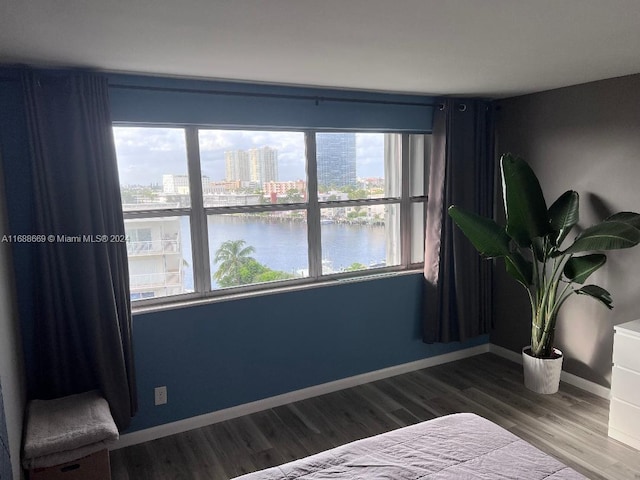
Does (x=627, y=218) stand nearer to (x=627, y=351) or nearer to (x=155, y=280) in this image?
(x=627, y=351)

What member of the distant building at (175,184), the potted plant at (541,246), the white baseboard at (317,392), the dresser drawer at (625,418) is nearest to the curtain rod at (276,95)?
the distant building at (175,184)

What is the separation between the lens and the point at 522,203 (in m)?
3.17

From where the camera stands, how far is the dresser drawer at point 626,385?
2680 mm

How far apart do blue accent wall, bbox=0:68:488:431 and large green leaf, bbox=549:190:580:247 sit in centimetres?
110

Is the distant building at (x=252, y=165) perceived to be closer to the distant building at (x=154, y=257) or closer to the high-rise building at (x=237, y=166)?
the high-rise building at (x=237, y=166)

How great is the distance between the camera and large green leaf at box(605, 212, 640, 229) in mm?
2902

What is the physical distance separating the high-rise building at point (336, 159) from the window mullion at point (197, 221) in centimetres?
91

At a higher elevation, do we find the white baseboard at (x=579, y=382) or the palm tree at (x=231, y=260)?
the palm tree at (x=231, y=260)

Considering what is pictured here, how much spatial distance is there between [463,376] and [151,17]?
3.39 meters

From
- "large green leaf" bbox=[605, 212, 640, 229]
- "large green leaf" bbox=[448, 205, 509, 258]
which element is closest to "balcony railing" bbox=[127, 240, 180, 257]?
"large green leaf" bbox=[448, 205, 509, 258]

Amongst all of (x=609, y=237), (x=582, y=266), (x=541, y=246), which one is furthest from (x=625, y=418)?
(x=541, y=246)

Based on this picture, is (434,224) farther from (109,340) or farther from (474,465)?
(109,340)

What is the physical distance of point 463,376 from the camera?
3777 mm

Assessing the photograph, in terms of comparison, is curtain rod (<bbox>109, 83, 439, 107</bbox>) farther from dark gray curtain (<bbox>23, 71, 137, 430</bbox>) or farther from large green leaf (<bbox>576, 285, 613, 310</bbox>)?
large green leaf (<bbox>576, 285, 613, 310</bbox>)
